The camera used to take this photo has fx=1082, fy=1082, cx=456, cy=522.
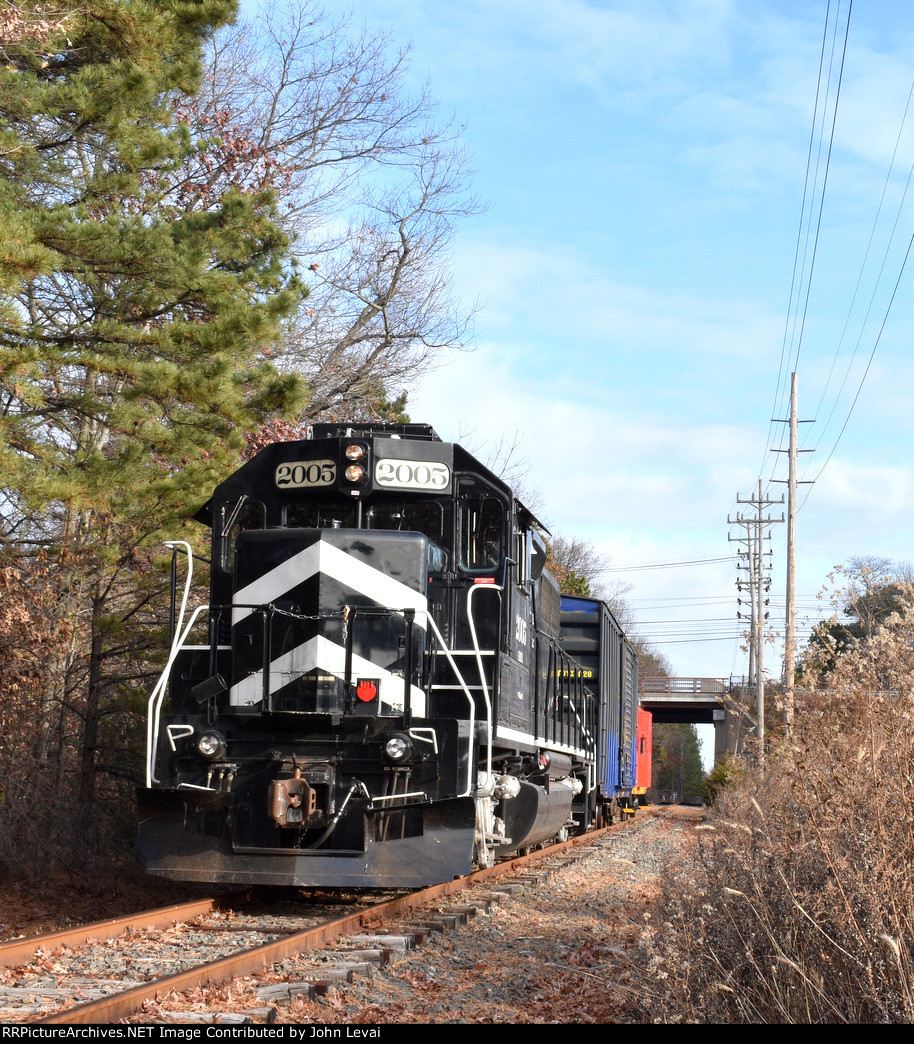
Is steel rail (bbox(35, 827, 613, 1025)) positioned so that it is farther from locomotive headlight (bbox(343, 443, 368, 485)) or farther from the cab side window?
locomotive headlight (bbox(343, 443, 368, 485))

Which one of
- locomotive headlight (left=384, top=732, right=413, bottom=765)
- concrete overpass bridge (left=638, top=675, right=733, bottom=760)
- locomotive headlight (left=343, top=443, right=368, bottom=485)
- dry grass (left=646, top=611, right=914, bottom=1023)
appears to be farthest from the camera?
concrete overpass bridge (left=638, top=675, right=733, bottom=760)

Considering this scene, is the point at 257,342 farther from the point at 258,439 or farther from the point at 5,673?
the point at 258,439

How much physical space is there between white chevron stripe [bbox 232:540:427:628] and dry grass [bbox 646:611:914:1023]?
10.3ft

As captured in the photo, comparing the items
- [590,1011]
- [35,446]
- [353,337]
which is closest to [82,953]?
[590,1011]

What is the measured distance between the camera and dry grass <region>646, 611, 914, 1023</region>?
13.4 feet

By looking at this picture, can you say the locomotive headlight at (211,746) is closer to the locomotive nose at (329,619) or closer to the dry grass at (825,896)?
the locomotive nose at (329,619)

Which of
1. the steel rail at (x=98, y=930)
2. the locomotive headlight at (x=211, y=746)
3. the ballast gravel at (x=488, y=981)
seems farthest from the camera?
the locomotive headlight at (x=211, y=746)

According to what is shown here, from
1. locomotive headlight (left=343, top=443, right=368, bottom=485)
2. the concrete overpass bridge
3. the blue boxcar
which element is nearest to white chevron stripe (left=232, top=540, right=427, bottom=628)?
locomotive headlight (left=343, top=443, right=368, bottom=485)

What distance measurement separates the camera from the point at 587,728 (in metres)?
14.6

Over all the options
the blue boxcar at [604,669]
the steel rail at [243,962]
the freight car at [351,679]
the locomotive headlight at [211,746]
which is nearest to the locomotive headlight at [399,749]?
the freight car at [351,679]

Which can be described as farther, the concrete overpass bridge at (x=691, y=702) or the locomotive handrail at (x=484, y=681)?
the concrete overpass bridge at (x=691, y=702)

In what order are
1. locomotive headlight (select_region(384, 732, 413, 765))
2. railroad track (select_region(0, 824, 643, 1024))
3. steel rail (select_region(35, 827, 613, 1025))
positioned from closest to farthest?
steel rail (select_region(35, 827, 613, 1025)) → railroad track (select_region(0, 824, 643, 1024)) → locomotive headlight (select_region(384, 732, 413, 765))

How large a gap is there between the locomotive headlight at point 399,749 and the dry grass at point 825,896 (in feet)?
7.10

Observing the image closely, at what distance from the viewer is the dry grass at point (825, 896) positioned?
4098 mm
